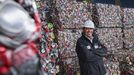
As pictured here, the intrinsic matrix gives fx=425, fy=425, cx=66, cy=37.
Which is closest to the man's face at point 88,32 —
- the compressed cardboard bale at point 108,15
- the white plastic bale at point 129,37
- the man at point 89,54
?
the man at point 89,54

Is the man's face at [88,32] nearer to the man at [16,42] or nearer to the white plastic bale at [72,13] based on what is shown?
the white plastic bale at [72,13]

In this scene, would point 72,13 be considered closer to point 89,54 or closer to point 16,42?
point 89,54

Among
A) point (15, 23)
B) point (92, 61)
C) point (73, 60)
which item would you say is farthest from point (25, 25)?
point (73, 60)

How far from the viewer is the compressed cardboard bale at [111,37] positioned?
1109cm

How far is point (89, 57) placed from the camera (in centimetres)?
794

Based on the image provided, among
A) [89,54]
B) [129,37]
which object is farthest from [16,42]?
[129,37]

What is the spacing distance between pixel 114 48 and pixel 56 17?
253 cm

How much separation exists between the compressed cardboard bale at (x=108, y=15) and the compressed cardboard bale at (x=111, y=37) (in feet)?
0.45

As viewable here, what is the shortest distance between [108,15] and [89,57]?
11.6 ft

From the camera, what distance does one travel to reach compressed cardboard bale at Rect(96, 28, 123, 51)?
11.1 meters

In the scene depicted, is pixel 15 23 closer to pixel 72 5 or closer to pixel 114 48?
pixel 72 5

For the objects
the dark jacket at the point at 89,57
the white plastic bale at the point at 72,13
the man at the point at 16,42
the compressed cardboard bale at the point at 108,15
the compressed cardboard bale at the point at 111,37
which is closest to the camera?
the man at the point at 16,42

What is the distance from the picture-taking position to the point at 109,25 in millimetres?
11336

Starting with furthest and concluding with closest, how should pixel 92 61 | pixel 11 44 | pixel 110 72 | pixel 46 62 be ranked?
1. pixel 110 72
2. pixel 46 62
3. pixel 92 61
4. pixel 11 44
